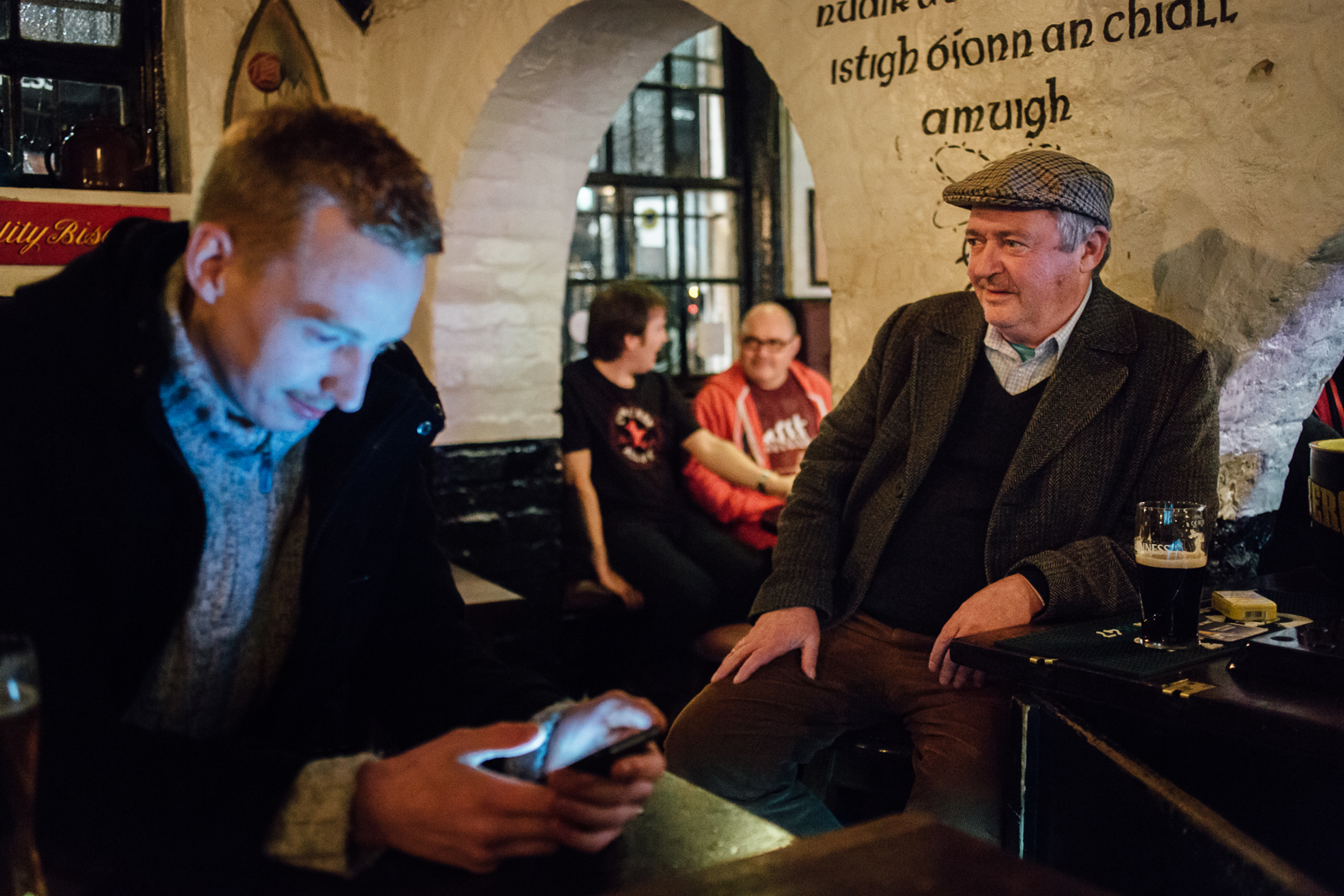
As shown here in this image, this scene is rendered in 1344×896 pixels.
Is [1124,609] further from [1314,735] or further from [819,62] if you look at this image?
[819,62]

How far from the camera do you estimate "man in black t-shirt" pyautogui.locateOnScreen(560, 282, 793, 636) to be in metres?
3.48

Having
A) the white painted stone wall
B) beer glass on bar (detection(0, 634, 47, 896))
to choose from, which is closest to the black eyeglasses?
the white painted stone wall

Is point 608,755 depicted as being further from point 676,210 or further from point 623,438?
point 676,210

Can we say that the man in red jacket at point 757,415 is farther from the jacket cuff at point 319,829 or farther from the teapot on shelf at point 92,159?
the jacket cuff at point 319,829

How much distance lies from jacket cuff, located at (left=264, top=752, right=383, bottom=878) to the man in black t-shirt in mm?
2478

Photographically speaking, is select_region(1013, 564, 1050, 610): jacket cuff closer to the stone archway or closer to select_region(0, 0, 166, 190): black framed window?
the stone archway

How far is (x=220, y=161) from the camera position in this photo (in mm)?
1122

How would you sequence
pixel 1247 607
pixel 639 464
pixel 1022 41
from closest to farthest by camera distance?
pixel 1247 607 → pixel 1022 41 → pixel 639 464

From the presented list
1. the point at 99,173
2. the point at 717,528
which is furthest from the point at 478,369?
the point at 99,173

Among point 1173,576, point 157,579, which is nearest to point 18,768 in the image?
point 157,579

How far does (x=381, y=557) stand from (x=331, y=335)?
0.33m

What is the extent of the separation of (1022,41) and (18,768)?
2.07 m

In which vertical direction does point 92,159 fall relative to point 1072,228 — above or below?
above

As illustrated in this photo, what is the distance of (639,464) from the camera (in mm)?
3656
